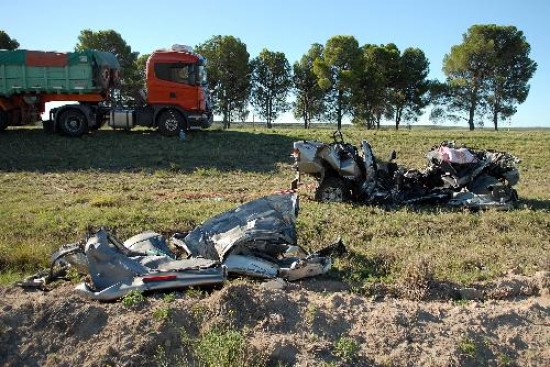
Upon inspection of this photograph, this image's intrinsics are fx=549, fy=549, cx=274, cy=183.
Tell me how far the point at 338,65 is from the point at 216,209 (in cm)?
3326

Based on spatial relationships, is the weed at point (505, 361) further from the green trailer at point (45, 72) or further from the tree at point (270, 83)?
the tree at point (270, 83)

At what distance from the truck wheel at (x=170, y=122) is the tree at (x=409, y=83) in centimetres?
2484

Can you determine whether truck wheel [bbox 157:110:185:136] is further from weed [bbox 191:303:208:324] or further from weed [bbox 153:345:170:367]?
weed [bbox 153:345:170:367]

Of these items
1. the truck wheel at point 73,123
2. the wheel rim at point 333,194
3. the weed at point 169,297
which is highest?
the truck wheel at point 73,123

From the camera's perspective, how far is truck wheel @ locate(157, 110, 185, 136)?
2000 cm

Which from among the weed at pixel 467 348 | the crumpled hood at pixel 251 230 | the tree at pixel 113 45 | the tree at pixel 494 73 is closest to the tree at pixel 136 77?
the tree at pixel 113 45

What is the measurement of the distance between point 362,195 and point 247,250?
4.58 meters

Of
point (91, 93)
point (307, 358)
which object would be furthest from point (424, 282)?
point (91, 93)

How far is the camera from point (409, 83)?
137ft

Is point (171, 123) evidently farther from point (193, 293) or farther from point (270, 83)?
point (270, 83)

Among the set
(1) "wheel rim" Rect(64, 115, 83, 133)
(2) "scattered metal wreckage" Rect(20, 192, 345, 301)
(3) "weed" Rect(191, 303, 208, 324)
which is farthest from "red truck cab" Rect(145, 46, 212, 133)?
(3) "weed" Rect(191, 303, 208, 324)

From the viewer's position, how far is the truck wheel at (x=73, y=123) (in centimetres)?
1961

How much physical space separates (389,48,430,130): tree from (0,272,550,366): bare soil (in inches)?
1474

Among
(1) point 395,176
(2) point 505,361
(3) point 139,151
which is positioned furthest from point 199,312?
(3) point 139,151
